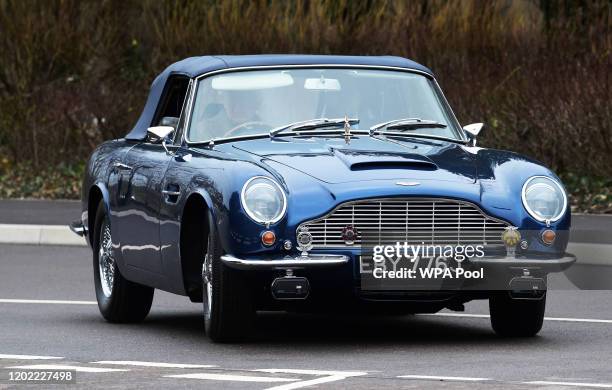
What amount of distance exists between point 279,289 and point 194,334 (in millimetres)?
1466

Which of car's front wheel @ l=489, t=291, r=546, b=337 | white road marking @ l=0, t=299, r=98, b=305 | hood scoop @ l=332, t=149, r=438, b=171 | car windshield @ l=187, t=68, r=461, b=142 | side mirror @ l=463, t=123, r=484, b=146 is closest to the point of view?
hood scoop @ l=332, t=149, r=438, b=171

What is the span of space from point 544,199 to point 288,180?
1.36 metres

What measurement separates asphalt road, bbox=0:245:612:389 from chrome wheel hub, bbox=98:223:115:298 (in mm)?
223

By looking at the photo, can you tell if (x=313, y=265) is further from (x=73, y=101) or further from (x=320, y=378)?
(x=73, y=101)

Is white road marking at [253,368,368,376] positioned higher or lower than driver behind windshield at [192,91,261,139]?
lower

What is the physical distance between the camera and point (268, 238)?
9.19 meters

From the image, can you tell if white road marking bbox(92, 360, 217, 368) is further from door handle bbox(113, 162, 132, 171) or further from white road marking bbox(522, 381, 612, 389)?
door handle bbox(113, 162, 132, 171)

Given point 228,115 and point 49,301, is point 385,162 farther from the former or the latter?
point 49,301

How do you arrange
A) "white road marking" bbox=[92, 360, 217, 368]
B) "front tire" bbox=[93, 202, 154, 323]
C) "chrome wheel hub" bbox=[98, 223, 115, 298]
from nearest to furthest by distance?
"white road marking" bbox=[92, 360, 217, 368], "front tire" bbox=[93, 202, 154, 323], "chrome wheel hub" bbox=[98, 223, 115, 298]

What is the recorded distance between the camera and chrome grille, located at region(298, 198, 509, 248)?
9.21 metres

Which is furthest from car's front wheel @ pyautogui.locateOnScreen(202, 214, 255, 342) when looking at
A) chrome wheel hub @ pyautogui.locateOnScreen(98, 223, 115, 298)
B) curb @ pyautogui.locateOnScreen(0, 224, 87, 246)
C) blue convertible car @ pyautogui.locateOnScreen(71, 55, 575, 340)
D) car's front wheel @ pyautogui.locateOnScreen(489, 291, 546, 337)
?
curb @ pyautogui.locateOnScreen(0, 224, 87, 246)

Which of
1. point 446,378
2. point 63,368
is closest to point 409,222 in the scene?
point 446,378

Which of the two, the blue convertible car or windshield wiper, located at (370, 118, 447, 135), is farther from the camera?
windshield wiper, located at (370, 118, 447, 135)

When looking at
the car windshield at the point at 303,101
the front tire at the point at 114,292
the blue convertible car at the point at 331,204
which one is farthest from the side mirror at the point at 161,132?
the front tire at the point at 114,292
